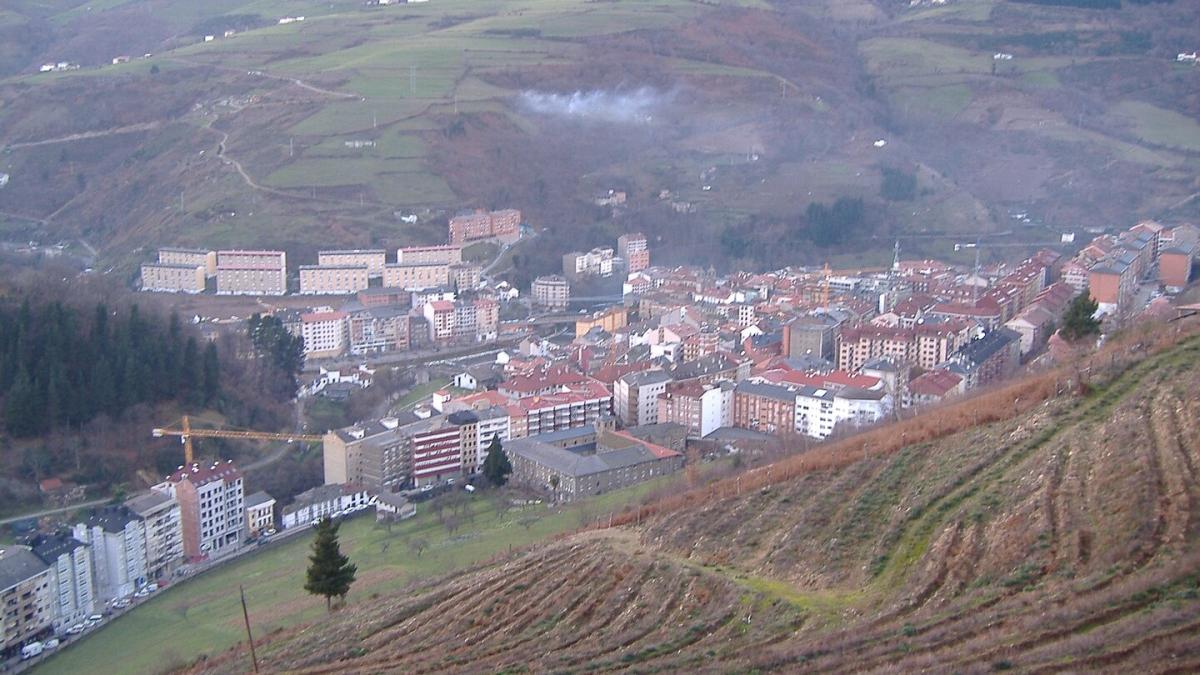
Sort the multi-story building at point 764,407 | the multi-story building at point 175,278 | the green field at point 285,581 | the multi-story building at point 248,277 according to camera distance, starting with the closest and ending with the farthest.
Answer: the green field at point 285,581 → the multi-story building at point 764,407 → the multi-story building at point 175,278 → the multi-story building at point 248,277

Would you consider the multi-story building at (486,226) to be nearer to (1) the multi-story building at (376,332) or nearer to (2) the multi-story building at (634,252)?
(2) the multi-story building at (634,252)

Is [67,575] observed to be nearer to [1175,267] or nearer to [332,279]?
[332,279]

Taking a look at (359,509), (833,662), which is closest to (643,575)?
(833,662)

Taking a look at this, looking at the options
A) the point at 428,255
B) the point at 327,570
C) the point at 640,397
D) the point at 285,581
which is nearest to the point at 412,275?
the point at 428,255

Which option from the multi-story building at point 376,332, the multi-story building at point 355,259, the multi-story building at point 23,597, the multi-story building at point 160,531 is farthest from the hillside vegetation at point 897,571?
the multi-story building at point 355,259

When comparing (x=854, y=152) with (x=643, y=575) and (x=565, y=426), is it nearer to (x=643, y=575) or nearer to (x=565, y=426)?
(x=565, y=426)

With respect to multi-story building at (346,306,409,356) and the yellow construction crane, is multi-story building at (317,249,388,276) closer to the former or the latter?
multi-story building at (346,306,409,356)
